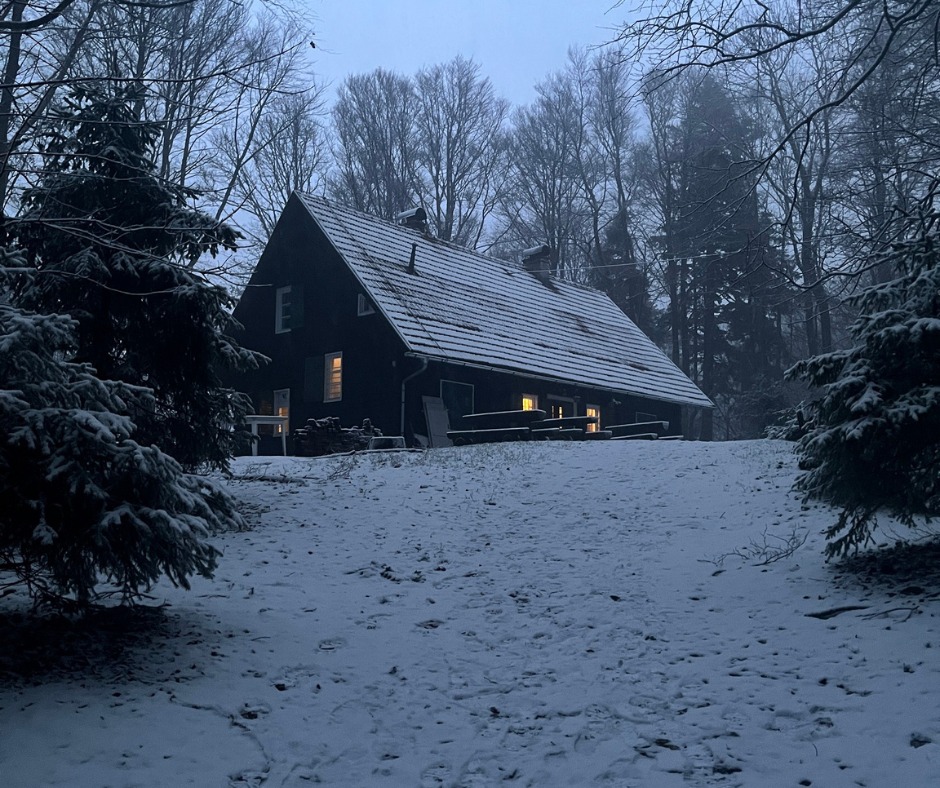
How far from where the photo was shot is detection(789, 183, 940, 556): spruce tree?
694 centimetres

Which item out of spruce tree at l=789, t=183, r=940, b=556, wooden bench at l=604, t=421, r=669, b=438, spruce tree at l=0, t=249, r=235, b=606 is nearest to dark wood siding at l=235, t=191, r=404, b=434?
wooden bench at l=604, t=421, r=669, b=438

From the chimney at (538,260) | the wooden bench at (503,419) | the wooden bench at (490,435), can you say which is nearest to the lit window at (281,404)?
the wooden bench at (503,419)

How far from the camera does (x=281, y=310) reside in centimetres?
2411

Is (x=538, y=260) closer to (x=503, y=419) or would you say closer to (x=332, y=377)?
(x=332, y=377)

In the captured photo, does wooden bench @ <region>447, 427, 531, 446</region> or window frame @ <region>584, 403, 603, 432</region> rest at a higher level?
window frame @ <region>584, 403, 603, 432</region>

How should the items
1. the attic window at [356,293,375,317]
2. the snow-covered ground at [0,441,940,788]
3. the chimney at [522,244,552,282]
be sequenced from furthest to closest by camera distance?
the chimney at [522,244,552,282], the attic window at [356,293,375,317], the snow-covered ground at [0,441,940,788]

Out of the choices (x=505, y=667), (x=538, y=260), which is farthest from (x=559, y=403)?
(x=505, y=667)

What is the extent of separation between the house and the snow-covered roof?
0.06 m

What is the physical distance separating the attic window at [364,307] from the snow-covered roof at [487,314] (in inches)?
21.2

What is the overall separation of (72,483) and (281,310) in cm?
1922

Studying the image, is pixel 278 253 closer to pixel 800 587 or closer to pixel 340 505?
pixel 340 505

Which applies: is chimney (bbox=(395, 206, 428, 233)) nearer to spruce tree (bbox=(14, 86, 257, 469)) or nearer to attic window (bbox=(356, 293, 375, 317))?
attic window (bbox=(356, 293, 375, 317))

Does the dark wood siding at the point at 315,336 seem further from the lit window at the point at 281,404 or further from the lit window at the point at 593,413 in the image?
the lit window at the point at 593,413

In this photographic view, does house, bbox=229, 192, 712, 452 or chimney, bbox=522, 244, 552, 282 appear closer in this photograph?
house, bbox=229, 192, 712, 452
